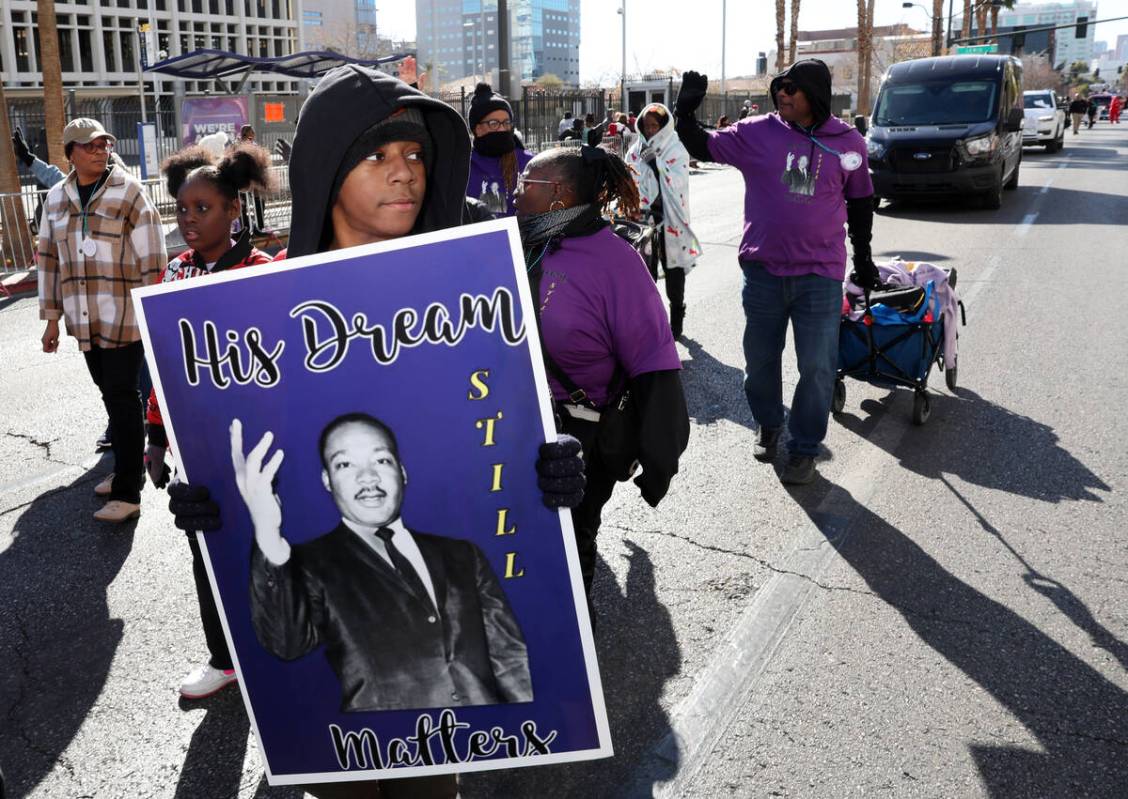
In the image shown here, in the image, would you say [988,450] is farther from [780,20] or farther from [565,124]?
[780,20]

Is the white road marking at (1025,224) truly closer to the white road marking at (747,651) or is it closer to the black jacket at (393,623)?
the white road marking at (747,651)

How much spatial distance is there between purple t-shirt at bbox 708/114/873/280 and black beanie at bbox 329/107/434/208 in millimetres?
3032

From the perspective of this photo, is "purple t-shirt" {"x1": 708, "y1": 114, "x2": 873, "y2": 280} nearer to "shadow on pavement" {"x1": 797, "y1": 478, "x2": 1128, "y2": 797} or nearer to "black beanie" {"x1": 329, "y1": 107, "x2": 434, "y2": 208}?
"shadow on pavement" {"x1": 797, "y1": 478, "x2": 1128, "y2": 797}

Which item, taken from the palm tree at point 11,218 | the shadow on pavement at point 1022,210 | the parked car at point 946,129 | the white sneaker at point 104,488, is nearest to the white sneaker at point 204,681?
the white sneaker at point 104,488

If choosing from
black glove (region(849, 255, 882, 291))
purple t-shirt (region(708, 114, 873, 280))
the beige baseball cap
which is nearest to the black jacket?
purple t-shirt (region(708, 114, 873, 280))

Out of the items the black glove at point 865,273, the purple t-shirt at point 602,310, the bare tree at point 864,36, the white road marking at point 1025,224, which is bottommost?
the white road marking at point 1025,224

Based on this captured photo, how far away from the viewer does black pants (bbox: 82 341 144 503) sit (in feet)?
15.9

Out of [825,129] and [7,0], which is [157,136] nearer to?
[825,129]

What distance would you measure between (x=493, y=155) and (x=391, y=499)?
369cm

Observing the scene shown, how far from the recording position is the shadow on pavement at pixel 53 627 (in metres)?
3.18

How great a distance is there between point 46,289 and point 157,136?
15638 mm

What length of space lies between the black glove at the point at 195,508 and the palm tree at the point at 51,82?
558 inches

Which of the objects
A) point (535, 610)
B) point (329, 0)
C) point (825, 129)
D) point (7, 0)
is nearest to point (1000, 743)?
point (535, 610)

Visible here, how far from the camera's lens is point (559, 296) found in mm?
2809
